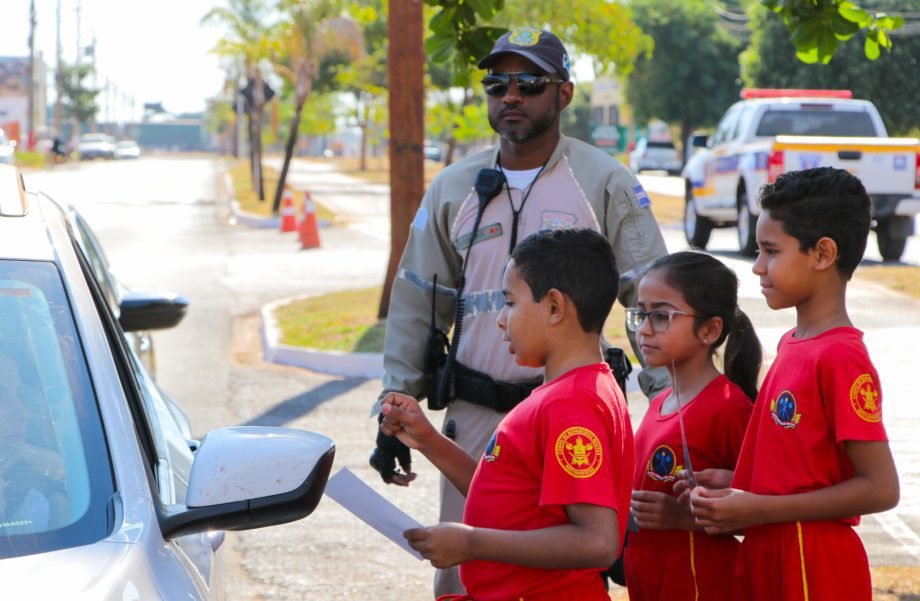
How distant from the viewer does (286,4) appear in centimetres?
3441

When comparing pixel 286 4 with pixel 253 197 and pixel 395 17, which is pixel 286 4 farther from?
pixel 395 17

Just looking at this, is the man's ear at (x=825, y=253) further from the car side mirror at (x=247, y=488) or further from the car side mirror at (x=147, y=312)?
the car side mirror at (x=147, y=312)

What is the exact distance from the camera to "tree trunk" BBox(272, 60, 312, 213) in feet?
99.5

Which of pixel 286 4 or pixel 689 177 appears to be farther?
pixel 286 4

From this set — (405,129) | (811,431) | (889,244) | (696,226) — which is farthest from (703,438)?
(696,226)

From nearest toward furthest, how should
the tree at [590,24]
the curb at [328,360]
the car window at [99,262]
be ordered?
the car window at [99,262], the curb at [328,360], the tree at [590,24]

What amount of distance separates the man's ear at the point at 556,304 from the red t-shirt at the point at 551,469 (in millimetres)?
112

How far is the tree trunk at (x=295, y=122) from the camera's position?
99.5ft

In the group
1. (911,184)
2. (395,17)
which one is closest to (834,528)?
(395,17)

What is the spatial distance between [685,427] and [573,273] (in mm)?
531

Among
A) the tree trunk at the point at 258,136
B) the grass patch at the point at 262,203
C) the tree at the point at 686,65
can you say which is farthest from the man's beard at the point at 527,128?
the tree at the point at 686,65

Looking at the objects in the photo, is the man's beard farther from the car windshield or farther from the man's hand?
the car windshield

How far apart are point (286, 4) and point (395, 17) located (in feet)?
78.1

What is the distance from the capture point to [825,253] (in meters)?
2.89
